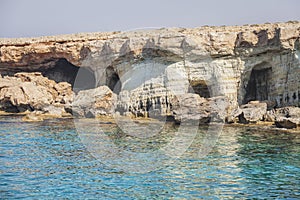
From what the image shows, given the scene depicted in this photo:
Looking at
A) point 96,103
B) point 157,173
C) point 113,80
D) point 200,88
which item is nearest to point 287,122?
point 200,88

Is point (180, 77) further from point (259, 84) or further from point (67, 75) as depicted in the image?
point (67, 75)

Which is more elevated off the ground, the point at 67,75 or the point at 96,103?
the point at 67,75

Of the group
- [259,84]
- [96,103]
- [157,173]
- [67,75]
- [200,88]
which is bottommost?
[157,173]

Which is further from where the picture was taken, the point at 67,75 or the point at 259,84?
the point at 67,75

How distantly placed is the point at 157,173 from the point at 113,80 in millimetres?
29874

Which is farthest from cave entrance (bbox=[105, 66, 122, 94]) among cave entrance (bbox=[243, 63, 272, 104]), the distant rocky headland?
cave entrance (bbox=[243, 63, 272, 104])

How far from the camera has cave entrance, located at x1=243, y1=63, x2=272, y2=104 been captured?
114 ft

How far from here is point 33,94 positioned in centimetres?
4403

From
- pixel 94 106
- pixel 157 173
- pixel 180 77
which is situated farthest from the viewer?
pixel 94 106

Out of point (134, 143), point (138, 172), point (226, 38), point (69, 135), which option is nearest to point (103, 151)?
point (134, 143)

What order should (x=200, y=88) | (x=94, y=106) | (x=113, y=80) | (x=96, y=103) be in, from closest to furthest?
(x=200, y=88) → (x=94, y=106) → (x=96, y=103) → (x=113, y=80)

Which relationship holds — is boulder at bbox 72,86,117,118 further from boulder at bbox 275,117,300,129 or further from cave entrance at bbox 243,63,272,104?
boulder at bbox 275,117,300,129

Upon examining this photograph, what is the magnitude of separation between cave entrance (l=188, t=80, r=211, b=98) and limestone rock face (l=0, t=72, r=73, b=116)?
46.9 ft

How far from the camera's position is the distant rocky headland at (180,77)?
31641mm
